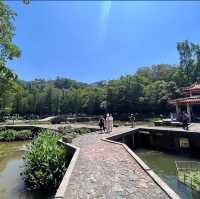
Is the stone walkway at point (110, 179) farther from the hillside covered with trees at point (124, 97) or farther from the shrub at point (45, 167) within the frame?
the hillside covered with trees at point (124, 97)

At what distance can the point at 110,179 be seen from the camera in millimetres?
8758

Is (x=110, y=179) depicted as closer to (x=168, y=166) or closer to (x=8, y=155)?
(x=168, y=166)

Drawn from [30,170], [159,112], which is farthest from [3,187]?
[159,112]

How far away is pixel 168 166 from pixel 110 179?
841 cm

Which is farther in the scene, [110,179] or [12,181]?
[12,181]

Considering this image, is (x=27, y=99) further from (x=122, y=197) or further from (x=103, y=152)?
(x=122, y=197)

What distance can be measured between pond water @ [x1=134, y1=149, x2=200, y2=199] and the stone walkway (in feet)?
6.21

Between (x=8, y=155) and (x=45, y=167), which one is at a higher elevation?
(x=45, y=167)

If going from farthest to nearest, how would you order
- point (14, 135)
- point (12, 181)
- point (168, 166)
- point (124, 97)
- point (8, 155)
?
1. point (124, 97)
2. point (14, 135)
3. point (8, 155)
4. point (168, 166)
5. point (12, 181)

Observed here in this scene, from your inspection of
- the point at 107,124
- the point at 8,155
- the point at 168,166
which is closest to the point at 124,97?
the point at 107,124

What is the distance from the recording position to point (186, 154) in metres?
19.1

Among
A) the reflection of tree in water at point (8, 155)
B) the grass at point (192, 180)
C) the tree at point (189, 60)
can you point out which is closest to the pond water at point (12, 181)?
the reflection of tree in water at point (8, 155)

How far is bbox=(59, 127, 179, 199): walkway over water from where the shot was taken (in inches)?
288

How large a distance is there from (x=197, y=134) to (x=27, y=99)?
60.5 metres
